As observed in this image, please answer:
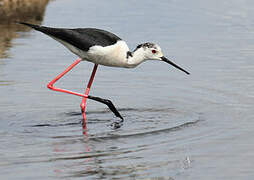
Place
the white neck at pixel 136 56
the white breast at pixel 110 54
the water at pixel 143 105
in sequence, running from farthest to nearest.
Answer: the white neck at pixel 136 56 < the white breast at pixel 110 54 < the water at pixel 143 105

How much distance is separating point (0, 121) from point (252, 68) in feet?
13.9

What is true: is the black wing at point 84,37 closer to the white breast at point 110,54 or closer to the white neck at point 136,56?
the white breast at point 110,54

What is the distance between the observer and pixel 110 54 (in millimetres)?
8992

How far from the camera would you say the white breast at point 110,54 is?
353 inches

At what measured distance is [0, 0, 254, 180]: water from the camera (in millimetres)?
6914

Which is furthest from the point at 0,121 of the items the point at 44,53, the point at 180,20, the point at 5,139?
the point at 180,20

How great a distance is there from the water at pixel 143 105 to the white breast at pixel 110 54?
731 millimetres

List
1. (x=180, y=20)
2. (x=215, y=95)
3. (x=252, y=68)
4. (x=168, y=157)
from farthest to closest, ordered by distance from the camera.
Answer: (x=180, y=20), (x=252, y=68), (x=215, y=95), (x=168, y=157)

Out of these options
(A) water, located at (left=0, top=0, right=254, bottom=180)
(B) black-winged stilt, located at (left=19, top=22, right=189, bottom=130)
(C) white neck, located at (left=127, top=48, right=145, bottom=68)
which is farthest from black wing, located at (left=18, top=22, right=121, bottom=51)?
(A) water, located at (left=0, top=0, right=254, bottom=180)

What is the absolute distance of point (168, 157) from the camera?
7.11 m

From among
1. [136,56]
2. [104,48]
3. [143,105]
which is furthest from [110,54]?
[143,105]

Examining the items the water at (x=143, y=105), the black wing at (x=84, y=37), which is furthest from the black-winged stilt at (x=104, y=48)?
the water at (x=143, y=105)

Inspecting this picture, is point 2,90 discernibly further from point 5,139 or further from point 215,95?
point 215,95

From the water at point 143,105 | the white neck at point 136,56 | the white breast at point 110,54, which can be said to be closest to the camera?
the water at point 143,105
